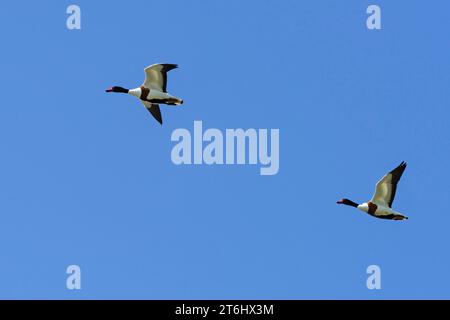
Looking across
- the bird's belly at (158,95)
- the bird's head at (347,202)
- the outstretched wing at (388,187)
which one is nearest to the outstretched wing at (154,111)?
the bird's belly at (158,95)

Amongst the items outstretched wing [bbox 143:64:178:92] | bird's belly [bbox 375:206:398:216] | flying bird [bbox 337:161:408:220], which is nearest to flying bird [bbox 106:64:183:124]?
outstretched wing [bbox 143:64:178:92]

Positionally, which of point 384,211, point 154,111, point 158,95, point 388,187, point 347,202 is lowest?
point 384,211

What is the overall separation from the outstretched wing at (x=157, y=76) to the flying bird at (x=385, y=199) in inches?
242

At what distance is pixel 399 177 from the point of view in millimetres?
29625

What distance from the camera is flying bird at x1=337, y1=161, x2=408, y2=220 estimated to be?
2956 centimetres

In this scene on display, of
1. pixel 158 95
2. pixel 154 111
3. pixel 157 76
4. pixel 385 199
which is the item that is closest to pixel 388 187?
pixel 385 199

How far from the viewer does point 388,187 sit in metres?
29.9

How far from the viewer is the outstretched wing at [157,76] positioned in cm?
3042

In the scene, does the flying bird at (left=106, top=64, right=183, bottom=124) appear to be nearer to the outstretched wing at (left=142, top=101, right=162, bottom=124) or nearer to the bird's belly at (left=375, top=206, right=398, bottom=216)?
the outstretched wing at (left=142, top=101, right=162, bottom=124)

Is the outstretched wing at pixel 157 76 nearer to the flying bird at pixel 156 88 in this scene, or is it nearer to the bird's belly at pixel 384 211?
the flying bird at pixel 156 88

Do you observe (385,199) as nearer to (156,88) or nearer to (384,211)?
(384,211)

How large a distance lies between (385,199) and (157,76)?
22.4 feet
